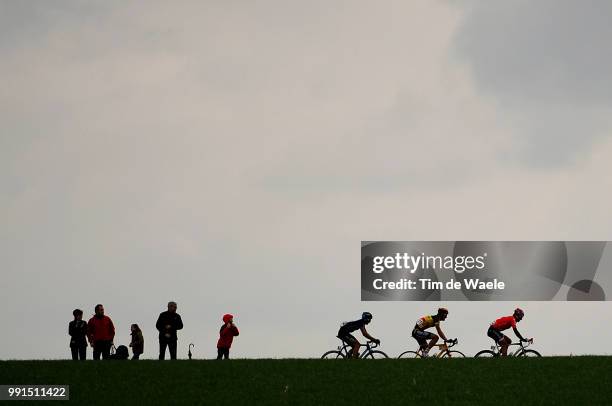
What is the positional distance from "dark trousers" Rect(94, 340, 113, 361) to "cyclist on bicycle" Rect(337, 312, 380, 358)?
7.20 m

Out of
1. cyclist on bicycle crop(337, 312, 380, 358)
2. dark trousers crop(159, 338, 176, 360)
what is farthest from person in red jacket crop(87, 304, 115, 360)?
cyclist on bicycle crop(337, 312, 380, 358)

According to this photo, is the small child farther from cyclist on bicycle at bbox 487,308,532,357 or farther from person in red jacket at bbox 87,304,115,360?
cyclist on bicycle at bbox 487,308,532,357

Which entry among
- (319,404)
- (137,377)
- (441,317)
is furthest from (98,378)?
(441,317)

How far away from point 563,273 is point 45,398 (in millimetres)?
29593

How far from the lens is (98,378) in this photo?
32.5 m

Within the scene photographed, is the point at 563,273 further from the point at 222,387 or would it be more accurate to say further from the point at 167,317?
the point at 222,387

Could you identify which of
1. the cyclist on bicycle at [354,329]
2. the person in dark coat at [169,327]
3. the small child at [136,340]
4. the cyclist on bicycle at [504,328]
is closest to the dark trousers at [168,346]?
the person in dark coat at [169,327]

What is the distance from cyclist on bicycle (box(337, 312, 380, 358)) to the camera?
3916 cm

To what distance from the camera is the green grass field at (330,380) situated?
30.0 m

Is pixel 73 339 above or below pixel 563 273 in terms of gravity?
below

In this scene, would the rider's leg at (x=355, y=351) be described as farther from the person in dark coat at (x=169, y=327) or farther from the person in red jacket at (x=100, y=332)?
the person in red jacket at (x=100, y=332)

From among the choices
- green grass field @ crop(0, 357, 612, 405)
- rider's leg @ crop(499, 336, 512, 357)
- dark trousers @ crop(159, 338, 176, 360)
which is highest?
rider's leg @ crop(499, 336, 512, 357)

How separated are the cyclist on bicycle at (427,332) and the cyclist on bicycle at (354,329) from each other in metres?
1.35

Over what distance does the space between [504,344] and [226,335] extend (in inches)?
349
